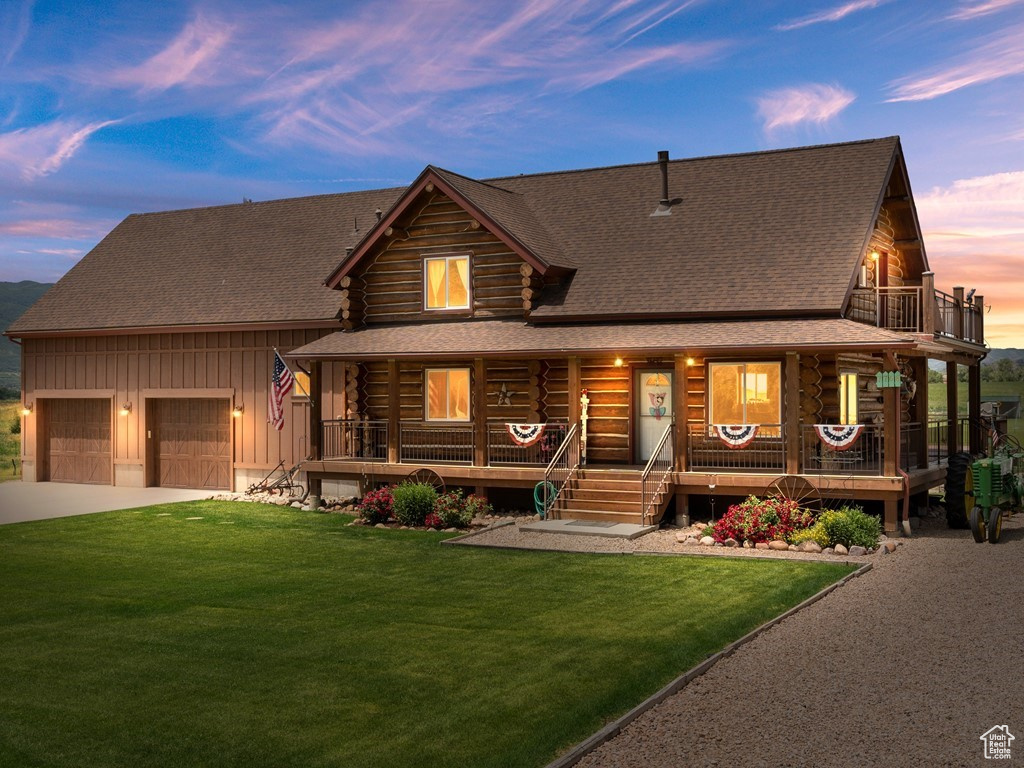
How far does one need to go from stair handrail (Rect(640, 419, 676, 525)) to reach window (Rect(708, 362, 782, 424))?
1.34 metres

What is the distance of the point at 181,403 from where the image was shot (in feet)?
101

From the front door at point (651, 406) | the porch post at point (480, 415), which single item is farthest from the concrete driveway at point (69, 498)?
the front door at point (651, 406)

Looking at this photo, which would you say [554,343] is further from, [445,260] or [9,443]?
[9,443]

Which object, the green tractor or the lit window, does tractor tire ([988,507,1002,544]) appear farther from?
the lit window

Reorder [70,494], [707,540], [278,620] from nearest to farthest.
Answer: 1. [278,620]
2. [707,540]
3. [70,494]

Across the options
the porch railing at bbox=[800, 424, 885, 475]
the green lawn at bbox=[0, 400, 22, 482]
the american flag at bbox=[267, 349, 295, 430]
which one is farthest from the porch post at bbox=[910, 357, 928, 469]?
the green lawn at bbox=[0, 400, 22, 482]

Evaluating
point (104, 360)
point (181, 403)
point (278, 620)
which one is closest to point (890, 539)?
point (278, 620)

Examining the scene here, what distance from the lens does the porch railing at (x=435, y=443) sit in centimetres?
2575

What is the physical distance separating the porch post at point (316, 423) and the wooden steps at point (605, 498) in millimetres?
7008

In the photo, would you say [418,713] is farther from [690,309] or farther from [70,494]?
[70,494]

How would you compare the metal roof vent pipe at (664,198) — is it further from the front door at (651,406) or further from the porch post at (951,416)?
the porch post at (951,416)

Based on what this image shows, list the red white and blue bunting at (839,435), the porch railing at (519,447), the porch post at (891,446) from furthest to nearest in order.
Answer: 1. the porch railing at (519,447)
2. the porch post at (891,446)
3. the red white and blue bunting at (839,435)

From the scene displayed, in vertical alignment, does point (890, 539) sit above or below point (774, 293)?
below

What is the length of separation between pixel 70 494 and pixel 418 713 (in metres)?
22.8
